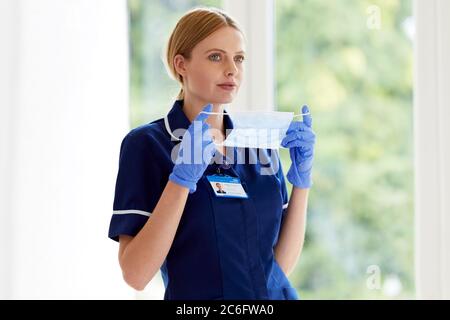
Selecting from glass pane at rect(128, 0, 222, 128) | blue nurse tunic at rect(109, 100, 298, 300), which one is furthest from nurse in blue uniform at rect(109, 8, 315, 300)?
glass pane at rect(128, 0, 222, 128)

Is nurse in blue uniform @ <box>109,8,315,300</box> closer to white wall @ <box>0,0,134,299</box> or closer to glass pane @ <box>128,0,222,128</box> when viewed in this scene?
white wall @ <box>0,0,134,299</box>

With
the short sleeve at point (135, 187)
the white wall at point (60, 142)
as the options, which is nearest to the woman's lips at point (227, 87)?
the short sleeve at point (135, 187)

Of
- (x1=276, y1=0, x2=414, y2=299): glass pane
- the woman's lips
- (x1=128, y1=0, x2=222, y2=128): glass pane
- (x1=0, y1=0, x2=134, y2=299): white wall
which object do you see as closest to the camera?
the woman's lips

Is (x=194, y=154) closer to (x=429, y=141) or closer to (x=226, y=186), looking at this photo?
(x=226, y=186)

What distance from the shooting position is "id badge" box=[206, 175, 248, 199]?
1.50m

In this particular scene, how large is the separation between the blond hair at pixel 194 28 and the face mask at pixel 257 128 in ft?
0.61

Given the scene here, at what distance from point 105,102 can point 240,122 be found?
962 millimetres

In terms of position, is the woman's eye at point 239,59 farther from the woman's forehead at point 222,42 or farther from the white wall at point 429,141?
the white wall at point 429,141

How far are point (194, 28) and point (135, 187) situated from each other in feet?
1.26

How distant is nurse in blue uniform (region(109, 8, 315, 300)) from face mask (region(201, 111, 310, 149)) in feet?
0.10

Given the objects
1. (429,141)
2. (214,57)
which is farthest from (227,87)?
(429,141)

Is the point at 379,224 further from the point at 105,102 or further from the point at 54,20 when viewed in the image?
the point at 54,20

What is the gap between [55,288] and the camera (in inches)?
89.9

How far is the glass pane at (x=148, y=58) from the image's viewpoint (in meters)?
2.64
